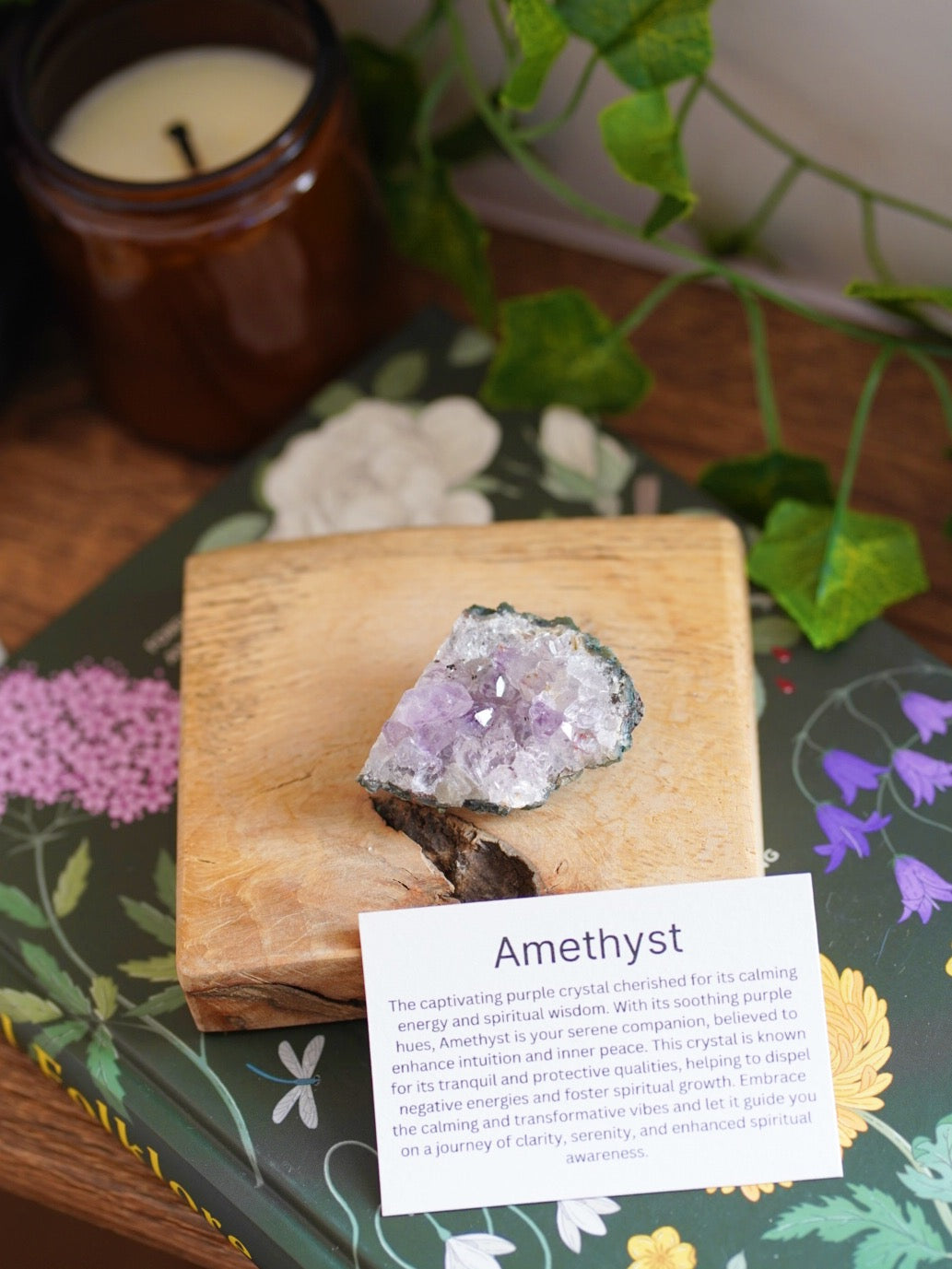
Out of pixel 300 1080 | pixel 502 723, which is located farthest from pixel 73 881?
pixel 502 723

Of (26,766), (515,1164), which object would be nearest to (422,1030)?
(515,1164)

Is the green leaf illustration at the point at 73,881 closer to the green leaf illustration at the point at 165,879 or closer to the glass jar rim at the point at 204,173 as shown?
the green leaf illustration at the point at 165,879

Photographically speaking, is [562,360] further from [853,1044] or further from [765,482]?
[853,1044]

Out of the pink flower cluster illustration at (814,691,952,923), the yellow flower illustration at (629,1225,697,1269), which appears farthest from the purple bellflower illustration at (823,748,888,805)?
the yellow flower illustration at (629,1225,697,1269)

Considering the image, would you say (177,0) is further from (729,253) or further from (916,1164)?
(916,1164)

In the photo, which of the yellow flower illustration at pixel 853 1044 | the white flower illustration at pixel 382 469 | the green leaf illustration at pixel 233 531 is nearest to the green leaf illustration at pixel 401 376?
the white flower illustration at pixel 382 469

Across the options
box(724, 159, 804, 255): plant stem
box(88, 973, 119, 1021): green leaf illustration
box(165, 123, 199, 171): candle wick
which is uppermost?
box(165, 123, 199, 171): candle wick

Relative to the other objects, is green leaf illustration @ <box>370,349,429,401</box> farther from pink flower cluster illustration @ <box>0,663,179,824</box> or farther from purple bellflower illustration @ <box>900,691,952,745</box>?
purple bellflower illustration @ <box>900,691,952,745</box>
